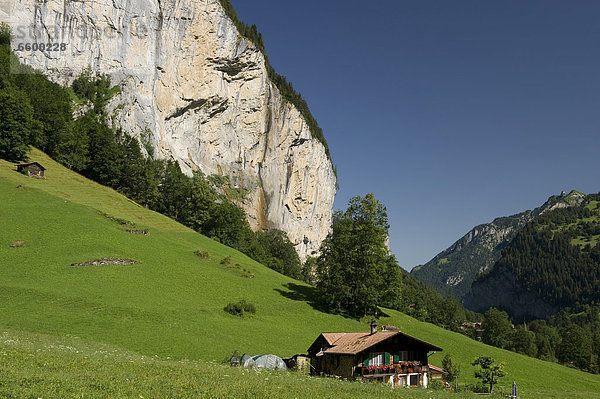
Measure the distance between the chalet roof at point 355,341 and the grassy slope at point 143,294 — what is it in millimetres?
5498

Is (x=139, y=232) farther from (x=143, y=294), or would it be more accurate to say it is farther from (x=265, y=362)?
(x=265, y=362)

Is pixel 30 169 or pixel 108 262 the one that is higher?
pixel 30 169

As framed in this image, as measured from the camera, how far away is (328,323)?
186 ft

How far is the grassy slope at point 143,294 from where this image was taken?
38.3 m

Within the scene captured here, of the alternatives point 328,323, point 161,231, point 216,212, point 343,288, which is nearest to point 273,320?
point 328,323

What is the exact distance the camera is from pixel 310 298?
6731 cm

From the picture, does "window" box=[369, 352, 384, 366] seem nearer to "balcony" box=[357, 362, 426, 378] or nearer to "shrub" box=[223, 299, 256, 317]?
"balcony" box=[357, 362, 426, 378]

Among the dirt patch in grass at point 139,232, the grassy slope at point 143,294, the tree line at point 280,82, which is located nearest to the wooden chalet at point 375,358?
the grassy slope at point 143,294

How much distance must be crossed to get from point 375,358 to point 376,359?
5.3 inches

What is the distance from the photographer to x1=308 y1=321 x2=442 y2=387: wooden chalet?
34844 mm

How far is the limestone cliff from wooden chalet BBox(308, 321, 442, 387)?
9000 centimetres

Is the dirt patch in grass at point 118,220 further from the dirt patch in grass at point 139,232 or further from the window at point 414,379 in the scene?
the window at point 414,379

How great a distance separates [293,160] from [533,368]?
401 feet

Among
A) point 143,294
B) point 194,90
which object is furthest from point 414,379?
point 194,90
